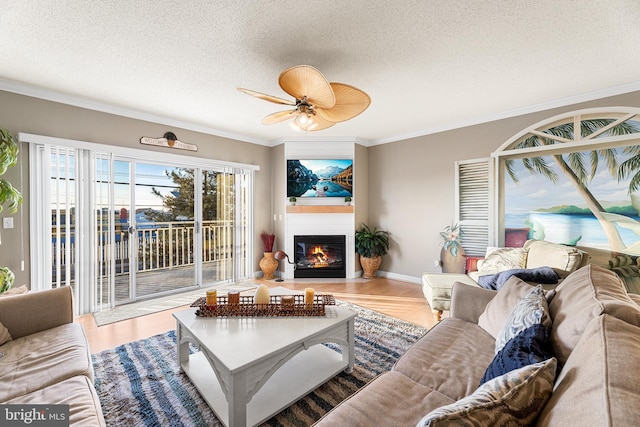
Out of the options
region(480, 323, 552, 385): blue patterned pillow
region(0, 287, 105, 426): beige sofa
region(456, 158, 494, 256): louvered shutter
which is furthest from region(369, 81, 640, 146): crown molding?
region(0, 287, 105, 426): beige sofa

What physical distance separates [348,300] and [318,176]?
2.13 metres

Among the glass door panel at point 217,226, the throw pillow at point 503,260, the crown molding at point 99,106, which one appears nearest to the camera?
the crown molding at point 99,106

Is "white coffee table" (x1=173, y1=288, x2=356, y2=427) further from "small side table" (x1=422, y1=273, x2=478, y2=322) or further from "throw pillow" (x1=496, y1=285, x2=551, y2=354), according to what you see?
"small side table" (x1=422, y1=273, x2=478, y2=322)

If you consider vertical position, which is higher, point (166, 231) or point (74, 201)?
point (74, 201)

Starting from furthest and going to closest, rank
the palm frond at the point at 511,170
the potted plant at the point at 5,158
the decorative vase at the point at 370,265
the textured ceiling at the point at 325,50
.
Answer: the decorative vase at the point at 370,265 < the palm frond at the point at 511,170 < the potted plant at the point at 5,158 < the textured ceiling at the point at 325,50

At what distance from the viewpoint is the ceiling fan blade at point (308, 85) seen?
5.80 ft

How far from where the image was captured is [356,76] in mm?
2551

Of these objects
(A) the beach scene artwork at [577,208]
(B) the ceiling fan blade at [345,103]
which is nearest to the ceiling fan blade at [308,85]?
(B) the ceiling fan blade at [345,103]

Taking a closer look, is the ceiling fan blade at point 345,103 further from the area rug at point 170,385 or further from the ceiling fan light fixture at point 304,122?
the area rug at point 170,385

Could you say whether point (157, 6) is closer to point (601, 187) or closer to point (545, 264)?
point (545, 264)

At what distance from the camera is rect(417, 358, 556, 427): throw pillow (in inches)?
23.3

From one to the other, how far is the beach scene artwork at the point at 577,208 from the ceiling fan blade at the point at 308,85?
2.88m

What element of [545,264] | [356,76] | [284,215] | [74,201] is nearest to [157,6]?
[356,76]

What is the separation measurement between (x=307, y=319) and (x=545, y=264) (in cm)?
246
